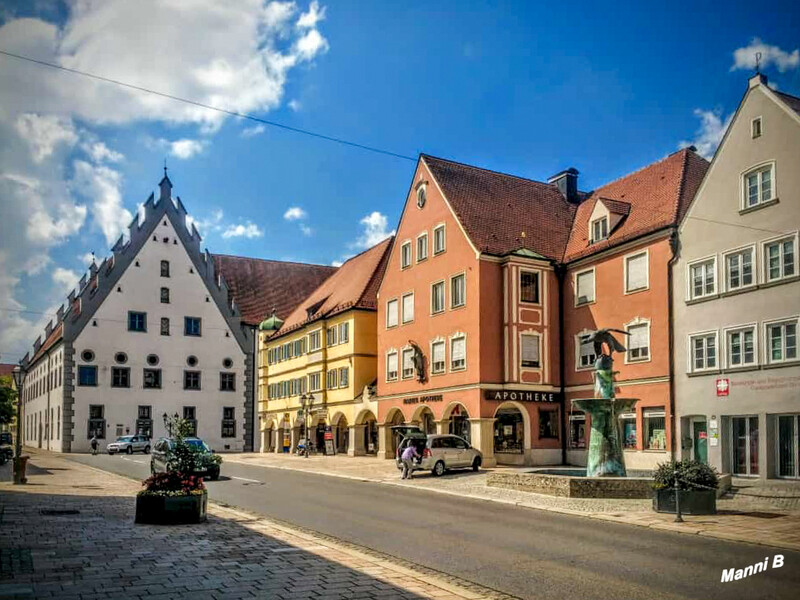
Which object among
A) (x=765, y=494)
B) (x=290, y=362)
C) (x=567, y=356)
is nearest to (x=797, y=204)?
(x=765, y=494)

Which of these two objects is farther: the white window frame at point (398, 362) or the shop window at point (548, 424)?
the white window frame at point (398, 362)

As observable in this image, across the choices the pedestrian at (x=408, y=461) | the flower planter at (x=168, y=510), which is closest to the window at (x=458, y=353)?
the pedestrian at (x=408, y=461)

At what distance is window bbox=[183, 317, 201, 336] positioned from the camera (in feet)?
245

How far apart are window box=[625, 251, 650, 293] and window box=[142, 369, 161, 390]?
49425mm

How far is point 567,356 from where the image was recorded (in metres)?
39.2

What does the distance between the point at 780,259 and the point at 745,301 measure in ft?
6.51

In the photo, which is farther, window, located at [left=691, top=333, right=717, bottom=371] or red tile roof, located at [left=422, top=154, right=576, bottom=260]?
red tile roof, located at [left=422, top=154, right=576, bottom=260]

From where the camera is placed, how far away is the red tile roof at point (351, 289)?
53250 mm

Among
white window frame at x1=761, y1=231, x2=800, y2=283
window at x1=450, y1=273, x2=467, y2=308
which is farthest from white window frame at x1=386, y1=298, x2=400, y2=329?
white window frame at x1=761, y1=231, x2=800, y2=283

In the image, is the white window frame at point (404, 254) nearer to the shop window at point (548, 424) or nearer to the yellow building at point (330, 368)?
the yellow building at point (330, 368)

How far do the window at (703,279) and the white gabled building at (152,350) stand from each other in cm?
5120

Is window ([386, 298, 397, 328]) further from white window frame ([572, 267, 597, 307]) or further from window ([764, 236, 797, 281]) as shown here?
window ([764, 236, 797, 281])

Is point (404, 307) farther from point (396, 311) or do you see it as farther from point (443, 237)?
point (443, 237)

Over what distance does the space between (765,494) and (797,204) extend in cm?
989
